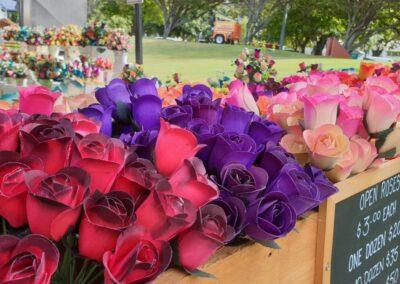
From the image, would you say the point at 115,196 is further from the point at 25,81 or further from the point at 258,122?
the point at 25,81

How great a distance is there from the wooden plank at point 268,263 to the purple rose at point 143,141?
26 centimetres

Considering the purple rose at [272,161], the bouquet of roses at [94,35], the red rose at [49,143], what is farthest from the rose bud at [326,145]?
the bouquet of roses at [94,35]

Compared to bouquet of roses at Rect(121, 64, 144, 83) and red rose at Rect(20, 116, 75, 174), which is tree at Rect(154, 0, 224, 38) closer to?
bouquet of roses at Rect(121, 64, 144, 83)

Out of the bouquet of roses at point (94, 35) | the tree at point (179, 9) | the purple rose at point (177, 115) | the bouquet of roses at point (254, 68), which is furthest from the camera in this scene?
the tree at point (179, 9)

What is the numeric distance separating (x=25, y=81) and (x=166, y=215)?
6034mm

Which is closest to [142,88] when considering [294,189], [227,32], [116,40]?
[294,189]

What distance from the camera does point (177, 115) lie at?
4.23ft

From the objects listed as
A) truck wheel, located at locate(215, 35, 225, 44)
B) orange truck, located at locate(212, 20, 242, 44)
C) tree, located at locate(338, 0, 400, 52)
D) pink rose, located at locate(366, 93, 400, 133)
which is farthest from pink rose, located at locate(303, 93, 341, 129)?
truck wheel, located at locate(215, 35, 225, 44)

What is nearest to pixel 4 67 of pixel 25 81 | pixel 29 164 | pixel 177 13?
pixel 25 81

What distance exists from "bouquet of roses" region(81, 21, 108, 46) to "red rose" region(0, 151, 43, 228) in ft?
28.3

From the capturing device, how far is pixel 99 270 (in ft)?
2.98

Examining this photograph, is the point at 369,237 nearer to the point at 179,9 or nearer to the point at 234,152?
the point at 234,152

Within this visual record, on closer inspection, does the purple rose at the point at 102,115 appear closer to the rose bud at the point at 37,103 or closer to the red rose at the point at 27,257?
the rose bud at the point at 37,103

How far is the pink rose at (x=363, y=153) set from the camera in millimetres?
1651
